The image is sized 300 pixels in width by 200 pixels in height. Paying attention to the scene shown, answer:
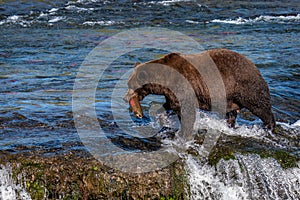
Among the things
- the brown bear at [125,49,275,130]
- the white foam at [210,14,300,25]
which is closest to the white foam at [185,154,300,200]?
the brown bear at [125,49,275,130]

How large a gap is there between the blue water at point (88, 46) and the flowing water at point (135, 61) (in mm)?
21

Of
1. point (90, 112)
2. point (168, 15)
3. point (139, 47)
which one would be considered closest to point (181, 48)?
point (139, 47)

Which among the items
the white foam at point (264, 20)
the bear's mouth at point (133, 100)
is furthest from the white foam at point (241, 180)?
the white foam at point (264, 20)

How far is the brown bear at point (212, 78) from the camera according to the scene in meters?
6.77

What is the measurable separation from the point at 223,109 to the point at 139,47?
7918 millimetres

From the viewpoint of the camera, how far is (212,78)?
22.5 ft

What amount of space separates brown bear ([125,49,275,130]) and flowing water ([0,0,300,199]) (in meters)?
0.52

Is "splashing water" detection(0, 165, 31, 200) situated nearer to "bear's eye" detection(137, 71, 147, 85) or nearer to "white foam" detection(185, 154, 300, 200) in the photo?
"white foam" detection(185, 154, 300, 200)

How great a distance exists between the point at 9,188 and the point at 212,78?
3060 millimetres

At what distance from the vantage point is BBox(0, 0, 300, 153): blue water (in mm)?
7292

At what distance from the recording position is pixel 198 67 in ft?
22.5

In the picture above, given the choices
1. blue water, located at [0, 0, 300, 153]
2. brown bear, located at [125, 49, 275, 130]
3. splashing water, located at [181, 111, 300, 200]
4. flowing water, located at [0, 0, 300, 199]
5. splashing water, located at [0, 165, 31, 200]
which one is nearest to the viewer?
splashing water, located at [0, 165, 31, 200]

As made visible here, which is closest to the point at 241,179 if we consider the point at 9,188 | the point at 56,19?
the point at 9,188

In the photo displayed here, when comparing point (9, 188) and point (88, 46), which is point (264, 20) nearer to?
point (88, 46)
